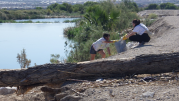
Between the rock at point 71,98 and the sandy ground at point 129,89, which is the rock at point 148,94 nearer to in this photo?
the sandy ground at point 129,89

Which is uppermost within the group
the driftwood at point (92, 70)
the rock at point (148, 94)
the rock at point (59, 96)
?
the driftwood at point (92, 70)

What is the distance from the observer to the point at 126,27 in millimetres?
19766

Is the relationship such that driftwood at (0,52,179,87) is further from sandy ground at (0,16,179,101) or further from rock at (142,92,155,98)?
rock at (142,92,155,98)

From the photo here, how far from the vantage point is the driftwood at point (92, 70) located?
495cm

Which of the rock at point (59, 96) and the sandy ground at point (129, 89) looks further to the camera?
the rock at point (59, 96)

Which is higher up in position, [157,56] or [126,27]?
[126,27]

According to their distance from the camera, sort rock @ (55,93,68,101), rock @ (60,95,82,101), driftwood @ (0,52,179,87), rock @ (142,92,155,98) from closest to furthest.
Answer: rock @ (142,92,155,98) → rock @ (60,95,82,101) → rock @ (55,93,68,101) → driftwood @ (0,52,179,87)

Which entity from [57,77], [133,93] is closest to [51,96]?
[57,77]

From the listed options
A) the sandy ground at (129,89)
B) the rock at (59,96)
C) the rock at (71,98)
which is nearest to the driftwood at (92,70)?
the sandy ground at (129,89)

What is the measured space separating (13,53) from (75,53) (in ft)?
19.1

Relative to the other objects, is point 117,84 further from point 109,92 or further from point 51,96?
point 51,96

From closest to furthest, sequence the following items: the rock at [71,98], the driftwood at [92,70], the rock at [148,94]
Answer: the rock at [148,94] < the rock at [71,98] < the driftwood at [92,70]

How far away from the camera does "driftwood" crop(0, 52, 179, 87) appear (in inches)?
195

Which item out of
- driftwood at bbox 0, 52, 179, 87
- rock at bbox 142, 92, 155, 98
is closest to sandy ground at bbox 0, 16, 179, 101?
rock at bbox 142, 92, 155, 98
